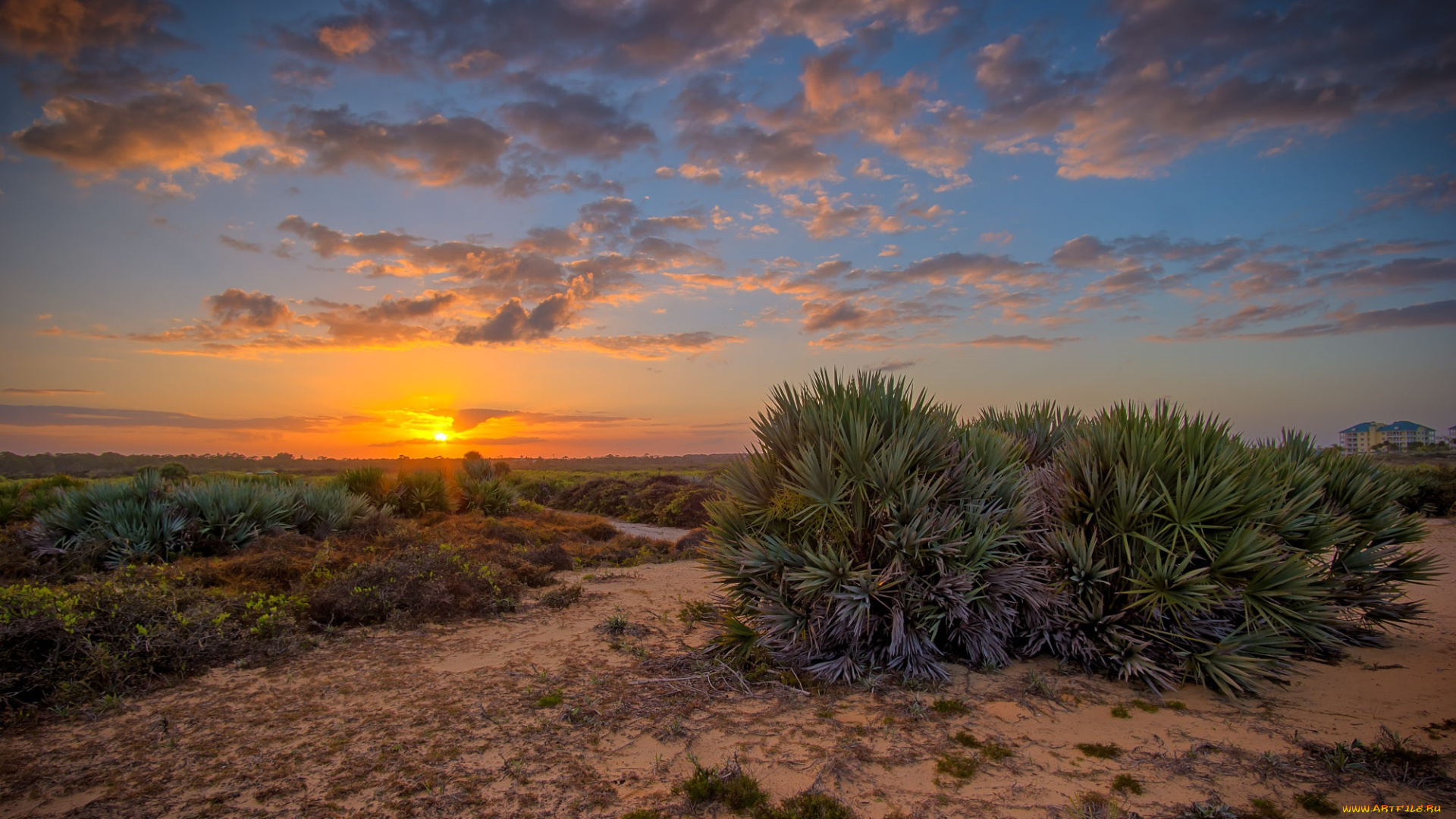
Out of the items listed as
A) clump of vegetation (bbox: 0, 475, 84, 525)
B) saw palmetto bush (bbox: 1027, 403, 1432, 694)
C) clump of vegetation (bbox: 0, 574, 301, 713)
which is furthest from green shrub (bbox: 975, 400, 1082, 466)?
clump of vegetation (bbox: 0, 475, 84, 525)

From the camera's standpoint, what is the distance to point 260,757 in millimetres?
4215

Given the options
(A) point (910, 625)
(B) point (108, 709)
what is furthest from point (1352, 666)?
(B) point (108, 709)

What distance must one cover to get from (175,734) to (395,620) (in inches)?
117

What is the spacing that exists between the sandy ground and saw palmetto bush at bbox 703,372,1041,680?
17.8 inches

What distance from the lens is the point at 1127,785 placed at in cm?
377

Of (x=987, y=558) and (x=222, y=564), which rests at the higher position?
(x=987, y=558)

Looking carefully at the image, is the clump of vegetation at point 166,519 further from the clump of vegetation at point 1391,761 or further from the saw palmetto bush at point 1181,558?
the clump of vegetation at point 1391,761

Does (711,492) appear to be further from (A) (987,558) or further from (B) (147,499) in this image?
(A) (987,558)

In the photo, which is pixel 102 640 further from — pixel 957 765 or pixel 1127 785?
pixel 1127 785

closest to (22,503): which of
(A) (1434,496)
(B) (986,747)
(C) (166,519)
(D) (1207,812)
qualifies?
(C) (166,519)

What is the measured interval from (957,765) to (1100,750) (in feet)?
3.33

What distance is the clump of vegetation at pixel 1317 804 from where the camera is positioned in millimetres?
3475

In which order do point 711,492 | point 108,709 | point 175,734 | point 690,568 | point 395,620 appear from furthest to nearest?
1. point 711,492
2. point 690,568
3. point 395,620
4. point 108,709
5. point 175,734

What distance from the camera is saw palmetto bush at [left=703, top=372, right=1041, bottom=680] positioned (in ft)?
17.8
